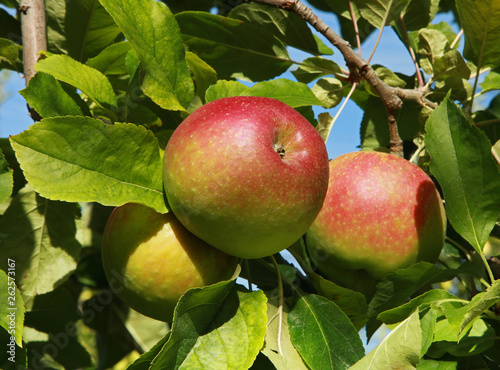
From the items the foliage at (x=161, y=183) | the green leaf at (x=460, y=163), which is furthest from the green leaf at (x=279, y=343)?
the green leaf at (x=460, y=163)

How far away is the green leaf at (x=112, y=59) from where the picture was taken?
4.13 feet

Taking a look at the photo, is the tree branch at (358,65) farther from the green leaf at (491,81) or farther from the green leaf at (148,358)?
the green leaf at (148,358)

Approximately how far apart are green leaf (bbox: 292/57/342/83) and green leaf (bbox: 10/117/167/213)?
585mm

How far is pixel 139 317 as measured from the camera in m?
1.69

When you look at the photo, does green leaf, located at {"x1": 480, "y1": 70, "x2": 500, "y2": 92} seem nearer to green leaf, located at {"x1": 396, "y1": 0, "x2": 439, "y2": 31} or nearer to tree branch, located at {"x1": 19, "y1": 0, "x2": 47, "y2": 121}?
green leaf, located at {"x1": 396, "y1": 0, "x2": 439, "y2": 31}

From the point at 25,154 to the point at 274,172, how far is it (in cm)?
39

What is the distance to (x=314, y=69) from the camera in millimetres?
1395

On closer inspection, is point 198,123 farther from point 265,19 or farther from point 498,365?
point 498,365

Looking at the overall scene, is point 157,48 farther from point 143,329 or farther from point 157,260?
point 143,329

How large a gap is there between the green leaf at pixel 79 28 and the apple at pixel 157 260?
0.63 metres

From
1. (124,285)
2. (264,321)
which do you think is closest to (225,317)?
(264,321)

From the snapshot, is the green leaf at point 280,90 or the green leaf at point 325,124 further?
the green leaf at point 325,124

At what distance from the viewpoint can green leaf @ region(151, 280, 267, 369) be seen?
84 centimetres

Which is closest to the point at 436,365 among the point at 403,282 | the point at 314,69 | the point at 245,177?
the point at 403,282
